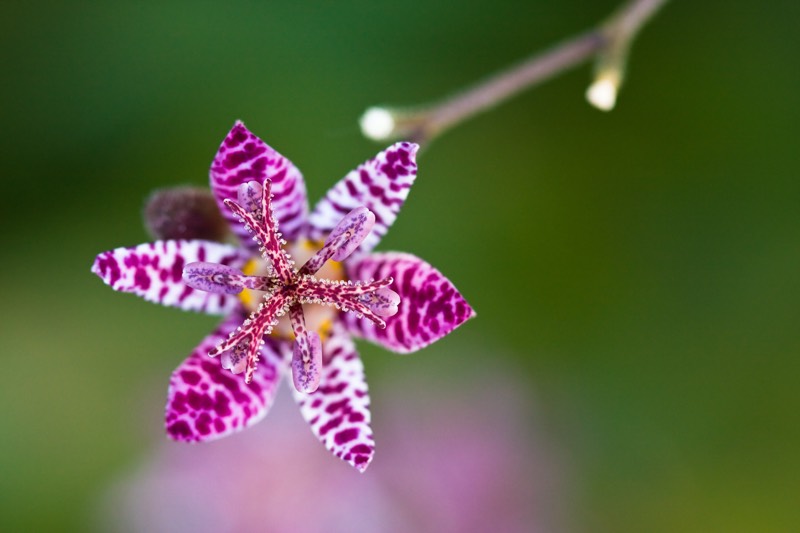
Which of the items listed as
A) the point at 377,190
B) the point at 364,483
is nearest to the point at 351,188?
the point at 377,190

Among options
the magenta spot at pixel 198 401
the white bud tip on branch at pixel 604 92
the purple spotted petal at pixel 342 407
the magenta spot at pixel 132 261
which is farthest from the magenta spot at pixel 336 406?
the white bud tip on branch at pixel 604 92

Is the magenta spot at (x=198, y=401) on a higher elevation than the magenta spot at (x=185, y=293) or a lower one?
lower

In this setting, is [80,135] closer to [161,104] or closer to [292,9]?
[161,104]

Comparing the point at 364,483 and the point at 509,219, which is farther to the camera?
the point at 509,219

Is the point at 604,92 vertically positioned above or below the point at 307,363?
above

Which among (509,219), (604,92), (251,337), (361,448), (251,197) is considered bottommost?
(361,448)

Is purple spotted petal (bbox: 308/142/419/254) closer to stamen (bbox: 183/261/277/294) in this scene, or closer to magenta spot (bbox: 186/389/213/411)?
stamen (bbox: 183/261/277/294)

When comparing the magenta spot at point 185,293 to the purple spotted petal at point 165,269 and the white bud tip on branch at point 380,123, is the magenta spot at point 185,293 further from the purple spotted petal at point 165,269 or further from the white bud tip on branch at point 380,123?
the white bud tip on branch at point 380,123

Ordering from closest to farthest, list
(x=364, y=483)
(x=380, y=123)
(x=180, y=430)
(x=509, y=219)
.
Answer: (x=180, y=430) → (x=380, y=123) → (x=364, y=483) → (x=509, y=219)

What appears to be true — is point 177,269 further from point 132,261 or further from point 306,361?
point 306,361
